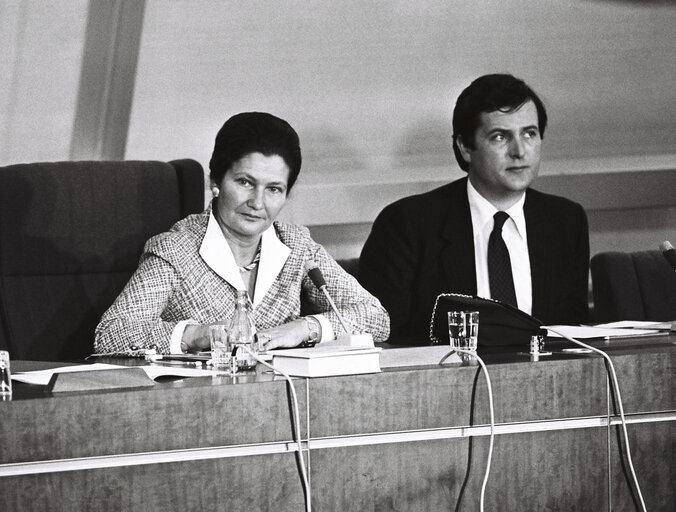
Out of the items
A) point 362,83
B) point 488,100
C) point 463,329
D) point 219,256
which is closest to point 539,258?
point 488,100

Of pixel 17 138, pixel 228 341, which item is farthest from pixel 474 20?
pixel 228 341

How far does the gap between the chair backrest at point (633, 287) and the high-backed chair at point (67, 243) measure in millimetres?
1238

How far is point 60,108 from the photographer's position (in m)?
3.49

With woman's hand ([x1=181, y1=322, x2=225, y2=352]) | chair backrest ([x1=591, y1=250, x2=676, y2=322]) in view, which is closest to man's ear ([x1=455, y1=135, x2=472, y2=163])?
chair backrest ([x1=591, y1=250, x2=676, y2=322])

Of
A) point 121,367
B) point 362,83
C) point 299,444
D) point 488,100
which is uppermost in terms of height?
point 362,83

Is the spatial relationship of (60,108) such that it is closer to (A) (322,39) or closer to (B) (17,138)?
(B) (17,138)

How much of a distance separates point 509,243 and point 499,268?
4.7 inches

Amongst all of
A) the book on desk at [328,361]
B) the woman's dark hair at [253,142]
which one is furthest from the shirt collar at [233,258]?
the book on desk at [328,361]

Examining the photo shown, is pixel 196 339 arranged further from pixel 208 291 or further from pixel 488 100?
pixel 488 100

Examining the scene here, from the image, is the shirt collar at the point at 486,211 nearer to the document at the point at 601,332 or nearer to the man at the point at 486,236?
the man at the point at 486,236

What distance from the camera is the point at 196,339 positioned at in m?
2.22

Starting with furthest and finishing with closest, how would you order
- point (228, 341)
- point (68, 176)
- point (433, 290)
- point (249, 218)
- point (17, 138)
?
point (17, 138)
point (433, 290)
point (68, 176)
point (249, 218)
point (228, 341)

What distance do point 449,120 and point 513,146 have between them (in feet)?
3.30

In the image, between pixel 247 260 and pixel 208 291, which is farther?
pixel 247 260
